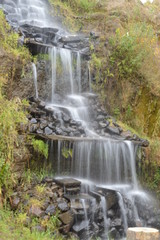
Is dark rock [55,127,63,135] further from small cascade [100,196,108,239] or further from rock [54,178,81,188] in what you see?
small cascade [100,196,108,239]

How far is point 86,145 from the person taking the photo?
7.47 m

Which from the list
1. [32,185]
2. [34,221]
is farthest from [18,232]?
[32,185]

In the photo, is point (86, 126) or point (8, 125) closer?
point (8, 125)

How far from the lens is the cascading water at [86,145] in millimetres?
6967

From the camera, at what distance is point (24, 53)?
924 cm

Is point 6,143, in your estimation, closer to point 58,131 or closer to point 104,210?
point 58,131

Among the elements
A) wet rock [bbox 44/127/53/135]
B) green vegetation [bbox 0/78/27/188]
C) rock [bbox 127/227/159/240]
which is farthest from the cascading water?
rock [bbox 127/227/159/240]

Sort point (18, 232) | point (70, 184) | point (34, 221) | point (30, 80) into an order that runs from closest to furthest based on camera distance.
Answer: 1. point (18, 232)
2. point (34, 221)
3. point (70, 184)
4. point (30, 80)

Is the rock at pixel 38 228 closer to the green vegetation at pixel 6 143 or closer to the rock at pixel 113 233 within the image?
the green vegetation at pixel 6 143

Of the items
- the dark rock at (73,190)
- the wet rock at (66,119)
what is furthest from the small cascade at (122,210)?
the wet rock at (66,119)

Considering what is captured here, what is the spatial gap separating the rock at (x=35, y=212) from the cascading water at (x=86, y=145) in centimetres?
78

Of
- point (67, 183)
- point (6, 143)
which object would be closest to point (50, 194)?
point (67, 183)

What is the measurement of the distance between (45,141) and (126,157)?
2.57 metres

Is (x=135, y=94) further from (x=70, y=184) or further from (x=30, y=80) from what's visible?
(x=70, y=184)
